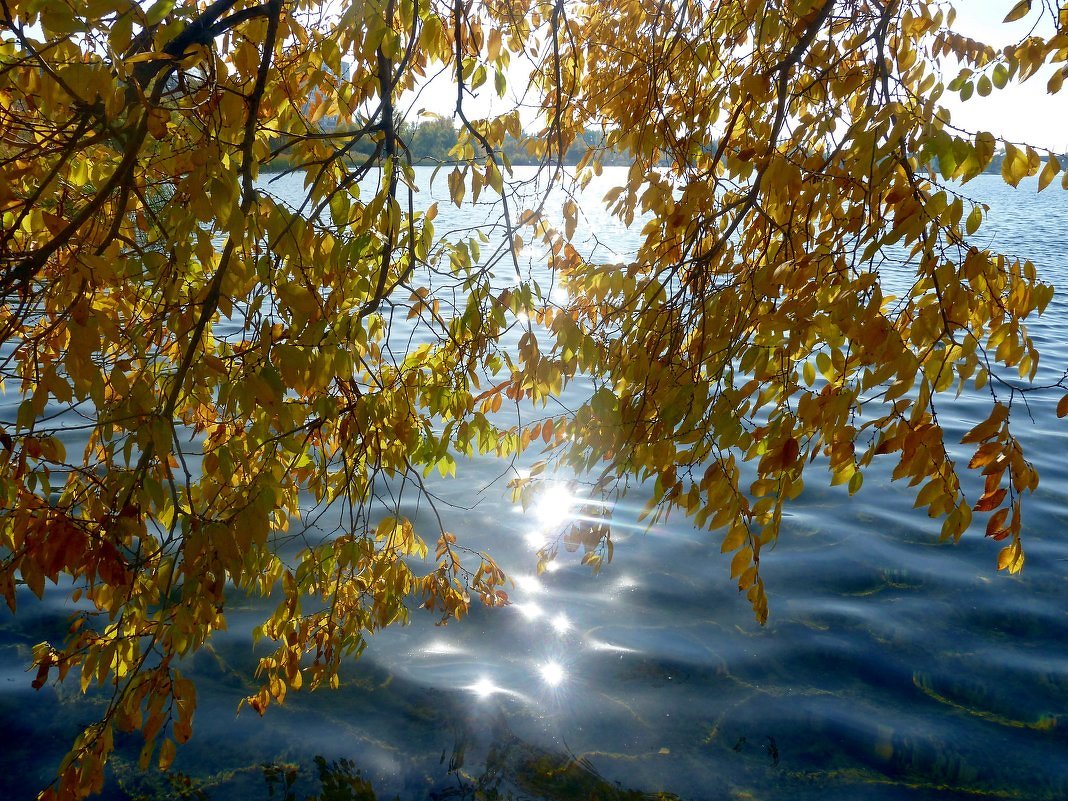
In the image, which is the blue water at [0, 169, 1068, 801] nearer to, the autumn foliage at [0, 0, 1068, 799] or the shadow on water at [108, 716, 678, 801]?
the shadow on water at [108, 716, 678, 801]

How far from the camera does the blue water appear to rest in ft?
11.2

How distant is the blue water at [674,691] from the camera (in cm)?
343

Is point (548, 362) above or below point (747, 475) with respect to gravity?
above

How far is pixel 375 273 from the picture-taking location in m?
2.48

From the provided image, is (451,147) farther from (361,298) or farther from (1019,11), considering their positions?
(1019,11)

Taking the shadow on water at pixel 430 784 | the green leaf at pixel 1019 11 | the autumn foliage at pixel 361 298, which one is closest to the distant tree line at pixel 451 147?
the autumn foliage at pixel 361 298

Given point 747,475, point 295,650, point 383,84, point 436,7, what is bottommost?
point 295,650

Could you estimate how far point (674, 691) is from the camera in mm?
3992

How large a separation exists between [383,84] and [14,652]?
3.71 m

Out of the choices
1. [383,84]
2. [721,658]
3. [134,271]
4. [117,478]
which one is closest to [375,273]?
[383,84]

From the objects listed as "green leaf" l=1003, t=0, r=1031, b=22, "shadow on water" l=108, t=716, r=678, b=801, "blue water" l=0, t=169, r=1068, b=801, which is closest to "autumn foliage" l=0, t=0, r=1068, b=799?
"green leaf" l=1003, t=0, r=1031, b=22

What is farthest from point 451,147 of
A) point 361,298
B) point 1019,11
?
point 1019,11

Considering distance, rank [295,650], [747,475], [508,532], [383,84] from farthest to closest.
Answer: [747,475] → [508,532] → [295,650] → [383,84]

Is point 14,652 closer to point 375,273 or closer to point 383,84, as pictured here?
point 375,273
